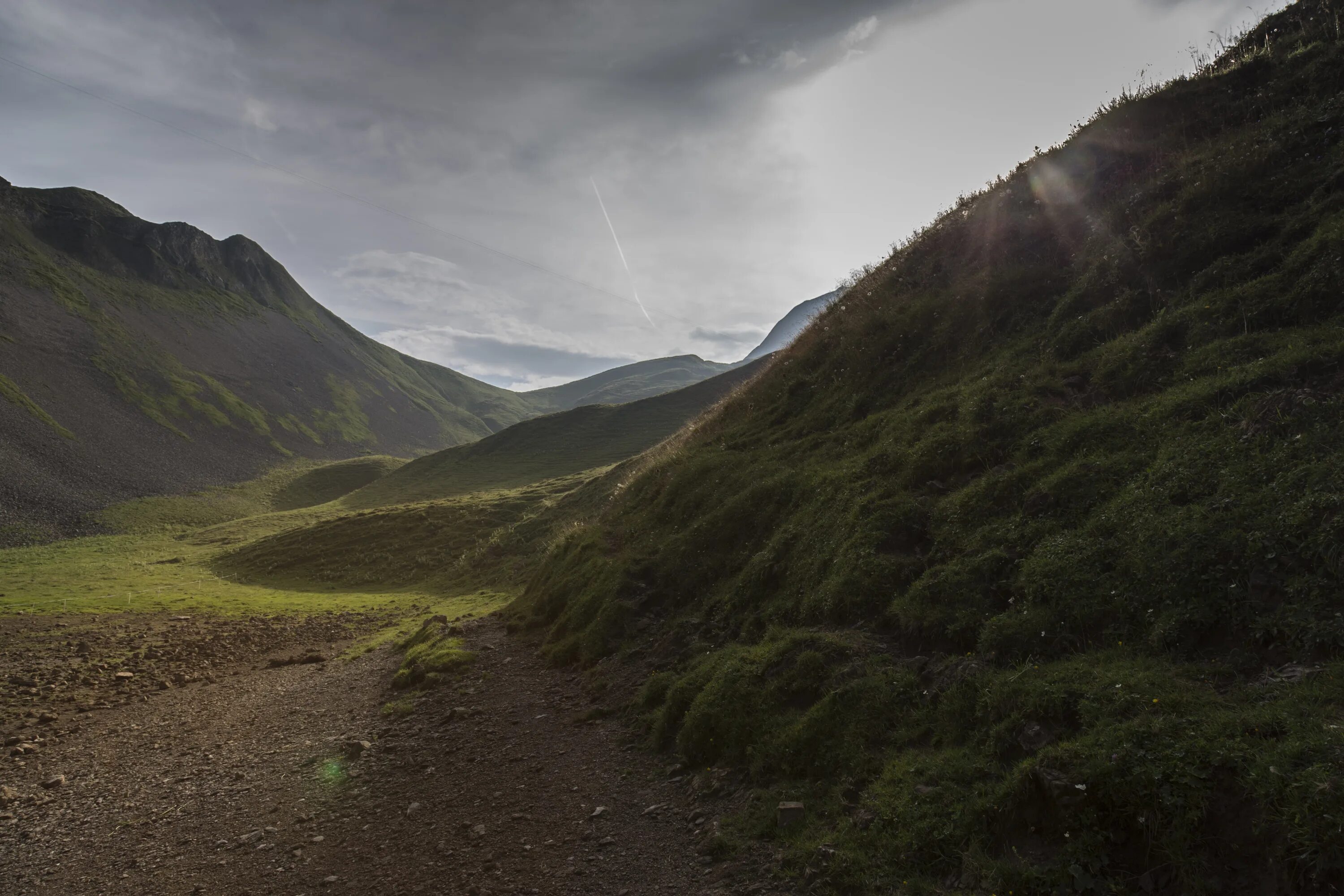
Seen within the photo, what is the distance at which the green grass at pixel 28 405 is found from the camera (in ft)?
391

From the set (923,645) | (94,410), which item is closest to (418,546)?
(923,645)

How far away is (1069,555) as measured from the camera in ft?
35.0

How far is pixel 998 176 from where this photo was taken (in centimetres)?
2820

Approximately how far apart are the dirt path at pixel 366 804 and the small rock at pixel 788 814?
0.86m

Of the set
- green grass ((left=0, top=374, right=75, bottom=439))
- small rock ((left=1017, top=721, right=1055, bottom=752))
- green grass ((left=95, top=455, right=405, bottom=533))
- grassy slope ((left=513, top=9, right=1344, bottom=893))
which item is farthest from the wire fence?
green grass ((left=0, top=374, right=75, bottom=439))

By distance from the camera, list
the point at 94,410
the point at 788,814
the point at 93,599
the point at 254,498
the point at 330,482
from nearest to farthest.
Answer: the point at 788,814, the point at 93,599, the point at 254,498, the point at 94,410, the point at 330,482

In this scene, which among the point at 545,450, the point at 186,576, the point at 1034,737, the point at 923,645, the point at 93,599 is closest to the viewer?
the point at 1034,737

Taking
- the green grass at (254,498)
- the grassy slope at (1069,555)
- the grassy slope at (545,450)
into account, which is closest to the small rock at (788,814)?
the grassy slope at (1069,555)

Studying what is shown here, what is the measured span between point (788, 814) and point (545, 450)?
122032mm

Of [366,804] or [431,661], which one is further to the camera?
[431,661]

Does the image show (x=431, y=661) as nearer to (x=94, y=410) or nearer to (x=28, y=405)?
(x=28, y=405)

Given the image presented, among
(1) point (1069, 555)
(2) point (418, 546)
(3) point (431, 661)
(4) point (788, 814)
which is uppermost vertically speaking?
(2) point (418, 546)

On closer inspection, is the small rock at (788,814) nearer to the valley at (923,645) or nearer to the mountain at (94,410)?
the valley at (923,645)

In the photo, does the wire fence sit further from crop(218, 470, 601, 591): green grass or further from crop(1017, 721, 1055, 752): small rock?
crop(1017, 721, 1055, 752): small rock
